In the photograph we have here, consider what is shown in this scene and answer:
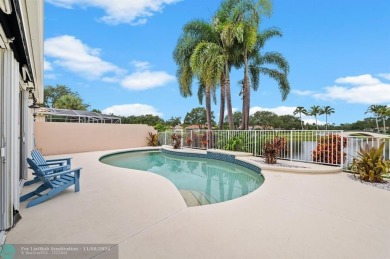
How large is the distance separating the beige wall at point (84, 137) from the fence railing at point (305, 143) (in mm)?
7157

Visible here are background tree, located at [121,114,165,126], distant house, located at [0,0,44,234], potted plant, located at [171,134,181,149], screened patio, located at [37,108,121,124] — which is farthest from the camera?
background tree, located at [121,114,165,126]

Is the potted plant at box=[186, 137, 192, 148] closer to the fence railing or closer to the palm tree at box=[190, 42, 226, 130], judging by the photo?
the fence railing

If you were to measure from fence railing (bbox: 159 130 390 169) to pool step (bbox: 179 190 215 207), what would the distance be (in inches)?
172

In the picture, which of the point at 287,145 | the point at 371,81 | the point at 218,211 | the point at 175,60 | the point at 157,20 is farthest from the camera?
the point at 371,81

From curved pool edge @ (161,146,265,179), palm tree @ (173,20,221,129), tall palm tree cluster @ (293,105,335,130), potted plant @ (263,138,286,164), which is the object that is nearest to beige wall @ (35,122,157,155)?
curved pool edge @ (161,146,265,179)

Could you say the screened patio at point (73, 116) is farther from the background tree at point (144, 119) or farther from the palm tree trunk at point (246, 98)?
the palm tree trunk at point (246, 98)

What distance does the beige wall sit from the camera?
12266 millimetres

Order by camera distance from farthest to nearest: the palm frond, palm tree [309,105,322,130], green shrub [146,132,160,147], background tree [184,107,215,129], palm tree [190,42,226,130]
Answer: palm tree [309,105,322,130] → background tree [184,107,215,129] → green shrub [146,132,160,147] → the palm frond → palm tree [190,42,226,130]

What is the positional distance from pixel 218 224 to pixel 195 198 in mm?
1994

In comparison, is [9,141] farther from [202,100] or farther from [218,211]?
[202,100]

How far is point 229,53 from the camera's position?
12922 mm

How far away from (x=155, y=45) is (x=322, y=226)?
15.9m

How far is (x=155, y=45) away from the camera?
16.1m

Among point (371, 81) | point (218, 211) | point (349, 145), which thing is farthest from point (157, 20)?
point (371, 81)
